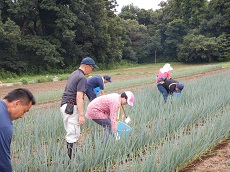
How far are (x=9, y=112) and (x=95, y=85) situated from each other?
10.9 ft

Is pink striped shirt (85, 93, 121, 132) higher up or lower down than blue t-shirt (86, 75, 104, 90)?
lower down

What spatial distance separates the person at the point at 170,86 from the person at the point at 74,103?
2.98 m

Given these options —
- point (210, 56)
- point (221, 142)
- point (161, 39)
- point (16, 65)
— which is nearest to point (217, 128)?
point (221, 142)

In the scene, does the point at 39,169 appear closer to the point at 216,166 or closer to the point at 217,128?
the point at 216,166

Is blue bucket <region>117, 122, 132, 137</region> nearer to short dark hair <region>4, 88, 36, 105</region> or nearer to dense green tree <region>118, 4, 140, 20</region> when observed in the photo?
short dark hair <region>4, 88, 36, 105</region>

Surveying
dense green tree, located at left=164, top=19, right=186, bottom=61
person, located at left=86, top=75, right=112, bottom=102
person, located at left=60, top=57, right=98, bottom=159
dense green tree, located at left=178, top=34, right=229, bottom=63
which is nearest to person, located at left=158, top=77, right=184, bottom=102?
person, located at left=86, top=75, right=112, bottom=102

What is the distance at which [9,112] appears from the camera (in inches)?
72.4

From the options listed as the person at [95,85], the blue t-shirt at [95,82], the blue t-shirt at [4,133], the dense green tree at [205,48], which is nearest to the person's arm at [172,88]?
the person at [95,85]

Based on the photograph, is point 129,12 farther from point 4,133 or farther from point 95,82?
point 4,133

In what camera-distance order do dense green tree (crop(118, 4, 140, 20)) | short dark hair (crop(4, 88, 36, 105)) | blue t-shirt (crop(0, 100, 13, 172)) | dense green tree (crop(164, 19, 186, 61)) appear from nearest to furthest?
blue t-shirt (crop(0, 100, 13, 172))
short dark hair (crop(4, 88, 36, 105))
dense green tree (crop(164, 19, 186, 61))
dense green tree (crop(118, 4, 140, 20))

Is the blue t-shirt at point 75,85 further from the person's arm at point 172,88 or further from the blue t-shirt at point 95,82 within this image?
the person's arm at point 172,88

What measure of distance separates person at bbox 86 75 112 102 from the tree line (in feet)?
45.7

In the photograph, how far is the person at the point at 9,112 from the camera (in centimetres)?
176

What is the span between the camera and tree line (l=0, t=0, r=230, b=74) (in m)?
20.1
